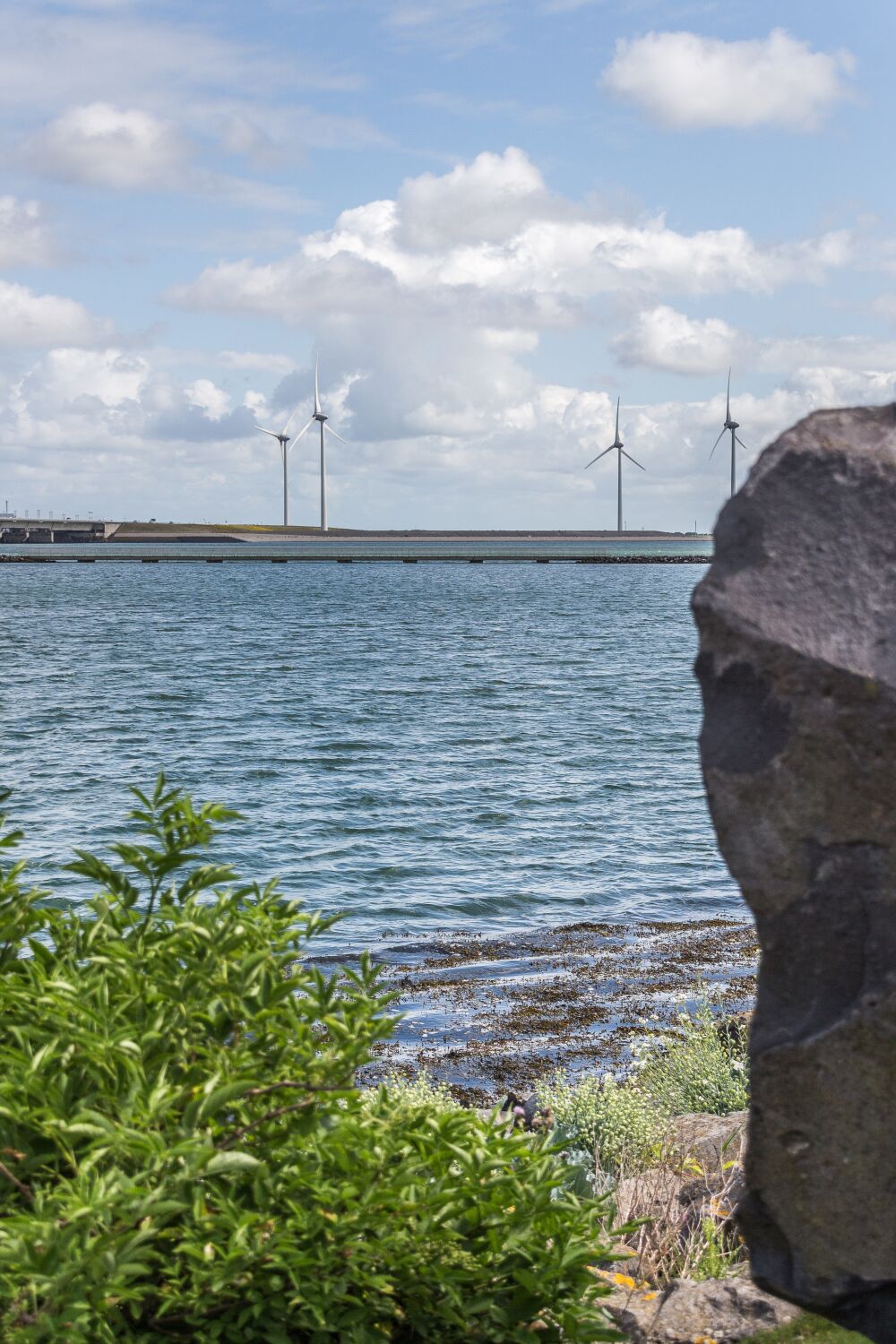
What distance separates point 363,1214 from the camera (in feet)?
13.9

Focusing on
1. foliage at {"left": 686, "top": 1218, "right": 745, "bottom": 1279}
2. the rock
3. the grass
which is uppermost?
the grass

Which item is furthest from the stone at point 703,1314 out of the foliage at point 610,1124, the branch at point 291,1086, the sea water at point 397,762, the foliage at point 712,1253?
the sea water at point 397,762

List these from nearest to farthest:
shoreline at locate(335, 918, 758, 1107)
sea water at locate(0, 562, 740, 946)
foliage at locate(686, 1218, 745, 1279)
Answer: foliage at locate(686, 1218, 745, 1279)
shoreline at locate(335, 918, 758, 1107)
sea water at locate(0, 562, 740, 946)

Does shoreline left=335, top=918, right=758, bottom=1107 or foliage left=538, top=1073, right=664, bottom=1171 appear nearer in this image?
foliage left=538, top=1073, right=664, bottom=1171

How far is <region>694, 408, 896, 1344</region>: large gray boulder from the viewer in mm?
4219

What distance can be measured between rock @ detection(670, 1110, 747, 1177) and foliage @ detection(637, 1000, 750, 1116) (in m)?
0.49

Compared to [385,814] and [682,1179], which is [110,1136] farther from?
[385,814]

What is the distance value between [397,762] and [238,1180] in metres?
29.0

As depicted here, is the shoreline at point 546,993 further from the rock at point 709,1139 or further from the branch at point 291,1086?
the branch at point 291,1086

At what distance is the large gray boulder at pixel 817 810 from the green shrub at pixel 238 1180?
89 centimetres

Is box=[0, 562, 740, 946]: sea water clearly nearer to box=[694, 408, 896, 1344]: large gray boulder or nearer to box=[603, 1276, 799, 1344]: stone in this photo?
box=[694, 408, 896, 1344]: large gray boulder

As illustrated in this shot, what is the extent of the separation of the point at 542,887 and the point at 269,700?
2682cm

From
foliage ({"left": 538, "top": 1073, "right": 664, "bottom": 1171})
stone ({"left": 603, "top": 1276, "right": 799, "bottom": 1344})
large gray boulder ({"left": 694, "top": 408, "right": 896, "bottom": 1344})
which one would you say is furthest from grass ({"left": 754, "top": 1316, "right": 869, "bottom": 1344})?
foliage ({"left": 538, "top": 1073, "right": 664, "bottom": 1171})

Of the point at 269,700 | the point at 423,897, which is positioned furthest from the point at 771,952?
the point at 269,700
